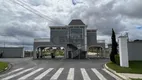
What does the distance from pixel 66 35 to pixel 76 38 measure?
2.52 meters

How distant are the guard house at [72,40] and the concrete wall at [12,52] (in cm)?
539

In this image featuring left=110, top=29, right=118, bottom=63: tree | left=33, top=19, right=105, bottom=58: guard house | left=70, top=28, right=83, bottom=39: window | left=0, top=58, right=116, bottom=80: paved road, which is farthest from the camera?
left=70, top=28, right=83, bottom=39: window

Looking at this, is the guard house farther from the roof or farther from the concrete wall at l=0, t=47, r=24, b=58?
the concrete wall at l=0, t=47, r=24, b=58

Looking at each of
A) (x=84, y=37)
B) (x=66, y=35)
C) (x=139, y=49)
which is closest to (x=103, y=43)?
(x=84, y=37)

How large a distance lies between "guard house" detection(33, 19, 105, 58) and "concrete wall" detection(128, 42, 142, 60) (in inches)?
754

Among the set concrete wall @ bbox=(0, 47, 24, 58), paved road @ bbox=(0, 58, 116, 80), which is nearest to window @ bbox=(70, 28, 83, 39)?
concrete wall @ bbox=(0, 47, 24, 58)

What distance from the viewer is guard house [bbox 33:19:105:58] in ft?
141

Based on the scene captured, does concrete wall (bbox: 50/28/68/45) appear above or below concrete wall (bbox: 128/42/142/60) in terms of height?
above

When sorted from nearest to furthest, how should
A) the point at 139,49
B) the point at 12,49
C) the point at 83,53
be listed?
the point at 139,49, the point at 83,53, the point at 12,49

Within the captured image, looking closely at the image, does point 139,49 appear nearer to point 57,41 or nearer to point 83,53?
point 83,53

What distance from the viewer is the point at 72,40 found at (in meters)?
43.5

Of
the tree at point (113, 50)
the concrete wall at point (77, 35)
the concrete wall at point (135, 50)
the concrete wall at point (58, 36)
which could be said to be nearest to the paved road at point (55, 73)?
the tree at point (113, 50)

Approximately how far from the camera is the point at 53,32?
4441 centimetres

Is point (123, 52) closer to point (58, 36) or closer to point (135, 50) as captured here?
point (135, 50)
